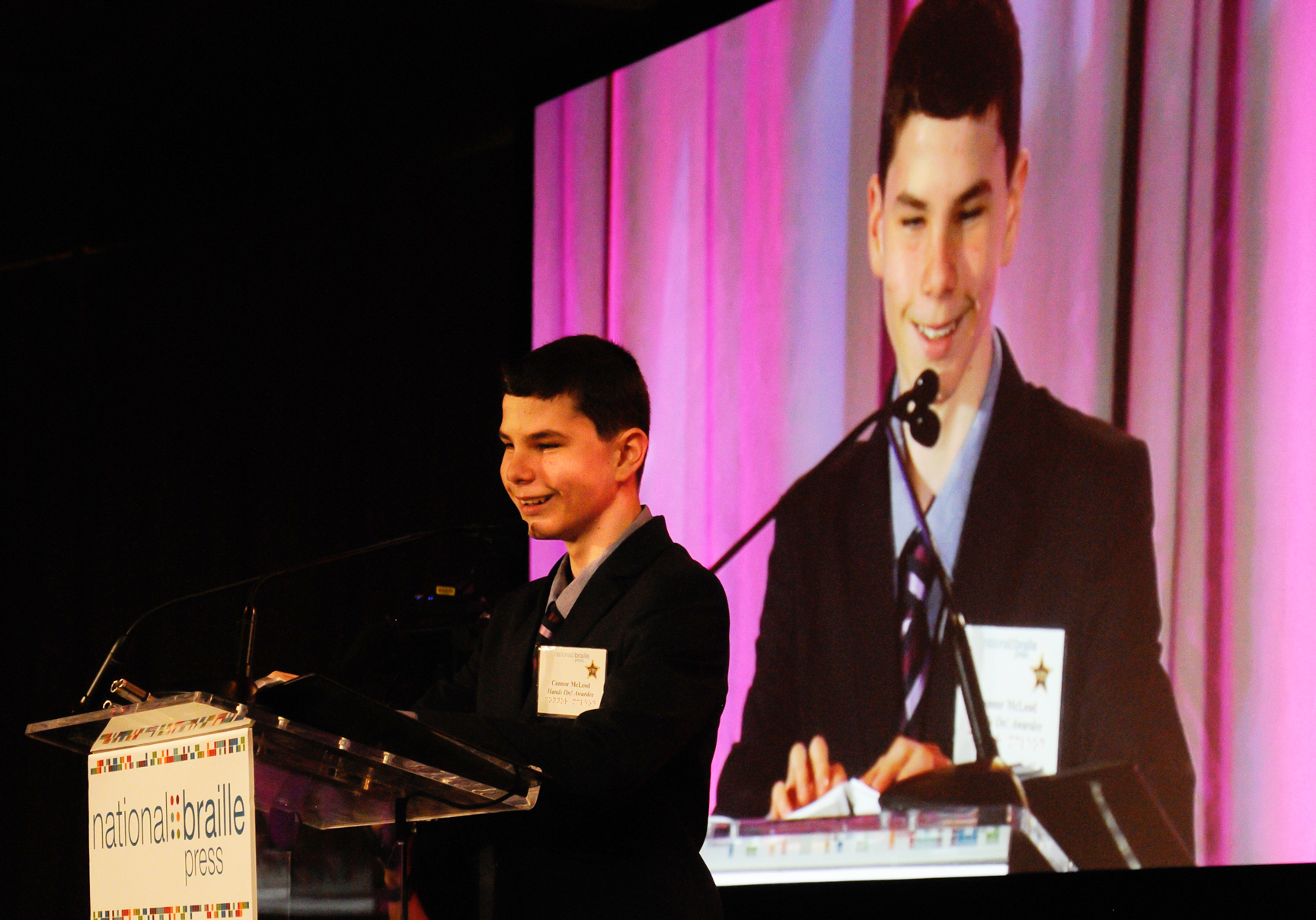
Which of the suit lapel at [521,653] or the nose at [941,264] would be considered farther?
the nose at [941,264]

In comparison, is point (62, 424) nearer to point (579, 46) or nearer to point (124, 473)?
point (124, 473)

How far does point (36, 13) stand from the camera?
3943 mm

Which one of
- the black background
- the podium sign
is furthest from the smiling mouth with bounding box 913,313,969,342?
the podium sign

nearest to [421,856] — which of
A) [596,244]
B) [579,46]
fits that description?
[596,244]

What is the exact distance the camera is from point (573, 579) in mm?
1701

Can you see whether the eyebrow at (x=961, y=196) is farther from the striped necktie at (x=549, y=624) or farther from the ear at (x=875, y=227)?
the striped necktie at (x=549, y=624)

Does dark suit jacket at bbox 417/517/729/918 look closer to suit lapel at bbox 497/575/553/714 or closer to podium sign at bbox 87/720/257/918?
suit lapel at bbox 497/575/553/714

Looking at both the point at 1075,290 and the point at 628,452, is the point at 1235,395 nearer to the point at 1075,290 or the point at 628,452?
the point at 1075,290

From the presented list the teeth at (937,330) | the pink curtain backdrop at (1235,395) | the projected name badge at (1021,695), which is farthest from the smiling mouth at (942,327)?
the projected name badge at (1021,695)

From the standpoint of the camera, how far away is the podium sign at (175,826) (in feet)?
4.13

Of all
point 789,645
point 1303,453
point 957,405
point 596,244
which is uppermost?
point 596,244

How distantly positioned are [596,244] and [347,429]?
128cm

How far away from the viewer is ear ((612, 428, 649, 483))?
66.0 inches

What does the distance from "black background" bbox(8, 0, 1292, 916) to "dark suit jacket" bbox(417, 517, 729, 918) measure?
8.48 feet
